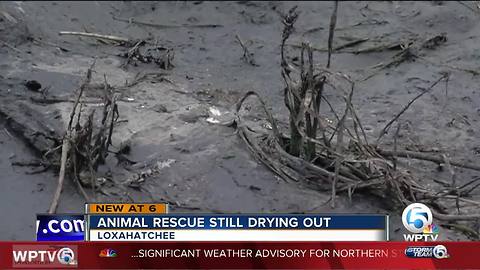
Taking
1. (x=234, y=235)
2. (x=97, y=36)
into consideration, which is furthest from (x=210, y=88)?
(x=234, y=235)

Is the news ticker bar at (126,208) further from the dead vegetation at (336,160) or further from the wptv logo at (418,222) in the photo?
the wptv logo at (418,222)

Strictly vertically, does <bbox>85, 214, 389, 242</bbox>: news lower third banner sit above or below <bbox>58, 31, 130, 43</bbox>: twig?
below

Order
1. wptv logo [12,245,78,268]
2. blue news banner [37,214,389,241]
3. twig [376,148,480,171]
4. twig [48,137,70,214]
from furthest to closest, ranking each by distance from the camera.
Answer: twig [376,148,480,171]
twig [48,137,70,214]
blue news banner [37,214,389,241]
wptv logo [12,245,78,268]

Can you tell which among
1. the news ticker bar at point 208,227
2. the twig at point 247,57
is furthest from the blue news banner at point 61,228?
the twig at point 247,57

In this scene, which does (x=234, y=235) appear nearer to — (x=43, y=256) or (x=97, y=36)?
(x=43, y=256)

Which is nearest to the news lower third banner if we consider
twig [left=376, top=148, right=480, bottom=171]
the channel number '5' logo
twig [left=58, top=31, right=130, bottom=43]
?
the channel number '5' logo

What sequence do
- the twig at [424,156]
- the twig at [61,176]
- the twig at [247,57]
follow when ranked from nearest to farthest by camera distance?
the twig at [61,176], the twig at [424,156], the twig at [247,57]

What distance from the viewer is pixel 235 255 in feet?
7.98

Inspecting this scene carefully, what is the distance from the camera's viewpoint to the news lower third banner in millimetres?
2482

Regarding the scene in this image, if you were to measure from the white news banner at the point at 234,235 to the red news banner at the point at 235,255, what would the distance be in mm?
27

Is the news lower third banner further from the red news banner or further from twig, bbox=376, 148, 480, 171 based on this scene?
twig, bbox=376, 148, 480, 171

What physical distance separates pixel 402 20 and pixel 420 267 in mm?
2618

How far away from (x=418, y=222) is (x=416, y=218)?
0.7 inches

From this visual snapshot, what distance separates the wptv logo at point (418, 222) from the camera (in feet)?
8.39
